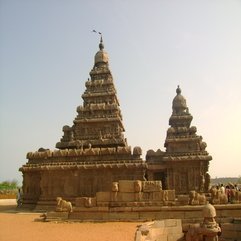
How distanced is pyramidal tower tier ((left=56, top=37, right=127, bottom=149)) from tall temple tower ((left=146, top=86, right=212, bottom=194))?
13.5ft

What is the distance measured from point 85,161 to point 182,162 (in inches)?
355

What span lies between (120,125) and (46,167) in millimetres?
9596

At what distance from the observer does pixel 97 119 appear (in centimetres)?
3391

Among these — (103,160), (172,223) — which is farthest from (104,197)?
(103,160)

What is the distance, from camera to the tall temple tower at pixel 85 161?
28.2 m

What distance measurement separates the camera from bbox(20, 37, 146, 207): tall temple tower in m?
28.2

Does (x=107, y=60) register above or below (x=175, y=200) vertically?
above

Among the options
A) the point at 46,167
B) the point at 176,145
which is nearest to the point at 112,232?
the point at 46,167

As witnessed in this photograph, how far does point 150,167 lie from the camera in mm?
31484

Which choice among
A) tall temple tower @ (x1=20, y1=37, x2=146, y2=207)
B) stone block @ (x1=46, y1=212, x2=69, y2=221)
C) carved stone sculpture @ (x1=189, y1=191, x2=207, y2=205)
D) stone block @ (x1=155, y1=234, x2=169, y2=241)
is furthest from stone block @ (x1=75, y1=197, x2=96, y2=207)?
tall temple tower @ (x1=20, y1=37, x2=146, y2=207)

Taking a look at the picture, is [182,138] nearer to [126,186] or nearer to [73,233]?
[126,186]

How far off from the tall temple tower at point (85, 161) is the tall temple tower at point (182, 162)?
363cm

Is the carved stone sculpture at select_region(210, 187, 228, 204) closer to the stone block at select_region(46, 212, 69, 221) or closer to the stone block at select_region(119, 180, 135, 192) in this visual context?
the stone block at select_region(119, 180, 135, 192)

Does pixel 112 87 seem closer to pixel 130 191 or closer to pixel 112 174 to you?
pixel 112 174
